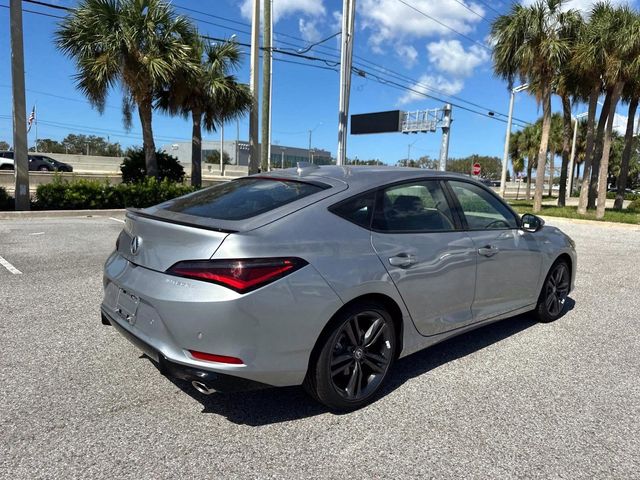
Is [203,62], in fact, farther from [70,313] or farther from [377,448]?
[377,448]

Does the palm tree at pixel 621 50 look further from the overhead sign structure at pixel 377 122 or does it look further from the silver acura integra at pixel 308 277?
the silver acura integra at pixel 308 277

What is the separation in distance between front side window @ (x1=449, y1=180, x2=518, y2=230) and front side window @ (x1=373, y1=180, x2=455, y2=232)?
217 millimetres

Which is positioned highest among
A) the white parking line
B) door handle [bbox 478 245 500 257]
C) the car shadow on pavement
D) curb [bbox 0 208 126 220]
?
door handle [bbox 478 245 500 257]

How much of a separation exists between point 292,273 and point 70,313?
322cm

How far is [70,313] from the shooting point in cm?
479

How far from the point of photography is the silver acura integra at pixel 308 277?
2.56 metres

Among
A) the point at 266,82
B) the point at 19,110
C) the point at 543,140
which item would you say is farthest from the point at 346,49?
the point at 543,140

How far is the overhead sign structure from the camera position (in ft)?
112

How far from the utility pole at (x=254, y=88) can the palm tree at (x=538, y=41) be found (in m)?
11.1

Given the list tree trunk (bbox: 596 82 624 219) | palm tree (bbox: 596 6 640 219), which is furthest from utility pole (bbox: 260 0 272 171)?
tree trunk (bbox: 596 82 624 219)

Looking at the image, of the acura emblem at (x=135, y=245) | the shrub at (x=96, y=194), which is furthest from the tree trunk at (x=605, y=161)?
the acura emblem at (x=135, y=245)

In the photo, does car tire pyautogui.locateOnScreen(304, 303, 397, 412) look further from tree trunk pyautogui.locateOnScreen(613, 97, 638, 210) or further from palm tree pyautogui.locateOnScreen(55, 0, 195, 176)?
tree trunk pyautogui.locateOnScreen(613, 97, 638, 210)

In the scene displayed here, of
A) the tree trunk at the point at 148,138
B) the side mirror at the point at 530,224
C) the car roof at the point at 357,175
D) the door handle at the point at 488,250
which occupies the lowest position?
the door handle at the point at 488,250

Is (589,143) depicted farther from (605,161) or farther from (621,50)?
(621,50)
